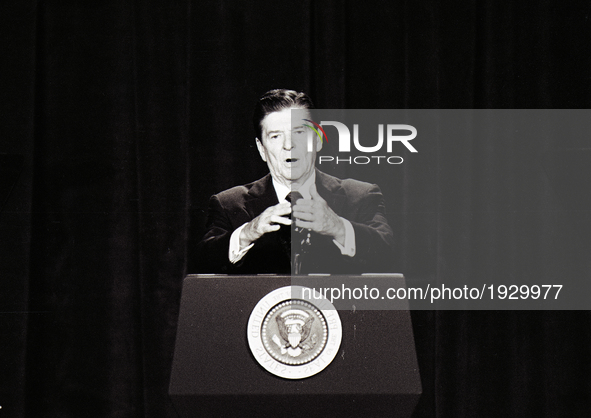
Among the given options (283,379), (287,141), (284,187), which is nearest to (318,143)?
(287,141)

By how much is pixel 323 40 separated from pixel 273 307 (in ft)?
5.00

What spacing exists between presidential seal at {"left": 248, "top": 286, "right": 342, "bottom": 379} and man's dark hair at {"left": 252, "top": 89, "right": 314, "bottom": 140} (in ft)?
3.67

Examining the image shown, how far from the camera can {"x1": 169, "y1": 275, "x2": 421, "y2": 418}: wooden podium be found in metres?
1.57

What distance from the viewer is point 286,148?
8.25 ft

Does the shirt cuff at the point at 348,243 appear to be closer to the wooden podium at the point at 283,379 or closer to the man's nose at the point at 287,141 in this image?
the man's nose at the point at 287,141

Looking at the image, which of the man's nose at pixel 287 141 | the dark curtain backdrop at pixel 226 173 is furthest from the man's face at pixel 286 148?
the dark curtain backdrop at pixel 226 173

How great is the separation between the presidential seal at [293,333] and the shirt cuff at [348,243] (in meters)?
0.81

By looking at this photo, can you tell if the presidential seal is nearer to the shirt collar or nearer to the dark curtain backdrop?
the shirt collar

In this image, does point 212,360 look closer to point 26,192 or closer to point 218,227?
point 218,227

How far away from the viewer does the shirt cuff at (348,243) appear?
8.08ft

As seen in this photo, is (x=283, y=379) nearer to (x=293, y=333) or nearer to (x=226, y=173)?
(x=293, y=333)

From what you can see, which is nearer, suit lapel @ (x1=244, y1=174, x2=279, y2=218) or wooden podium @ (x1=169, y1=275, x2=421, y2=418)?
wooden podium @ (x1=169, y1=275, x2=421, y2=418)

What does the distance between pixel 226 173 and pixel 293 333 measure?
1.19 metres

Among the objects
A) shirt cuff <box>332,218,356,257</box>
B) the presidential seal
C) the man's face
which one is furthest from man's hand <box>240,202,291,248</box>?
the presidential seal
